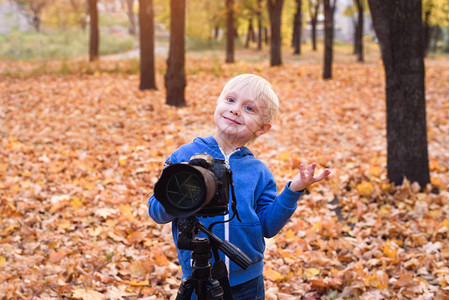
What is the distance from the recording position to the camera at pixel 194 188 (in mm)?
1488

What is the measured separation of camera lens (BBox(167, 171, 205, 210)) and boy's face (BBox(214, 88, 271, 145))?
49 cm

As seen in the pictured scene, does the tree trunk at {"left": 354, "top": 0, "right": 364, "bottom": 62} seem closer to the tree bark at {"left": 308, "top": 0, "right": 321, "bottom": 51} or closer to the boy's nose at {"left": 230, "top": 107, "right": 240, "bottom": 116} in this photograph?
the tree bark at {"left": 308, "top": 0, "right": 321, "bottom": 51}

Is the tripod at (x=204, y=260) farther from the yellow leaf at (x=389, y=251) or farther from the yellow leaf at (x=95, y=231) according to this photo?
the yellow leaf at (x=95, y=231)

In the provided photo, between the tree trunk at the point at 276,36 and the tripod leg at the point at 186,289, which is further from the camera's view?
the tree trunk at the point at 276,36

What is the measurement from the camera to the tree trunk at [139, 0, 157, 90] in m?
12.3

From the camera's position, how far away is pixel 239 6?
22422mm

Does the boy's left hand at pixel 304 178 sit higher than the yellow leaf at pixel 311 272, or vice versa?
the boy's left hand at pixel 304 178

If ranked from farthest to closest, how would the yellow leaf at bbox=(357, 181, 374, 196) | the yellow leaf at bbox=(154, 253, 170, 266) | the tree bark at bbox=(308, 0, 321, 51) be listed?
the tree bark at bbox=(308, 0, 321, 51)
the yellow leaf at bbox=(357, 181, 374, 196)
the yellow leaf at bbox=(154, 253, 170, 266)

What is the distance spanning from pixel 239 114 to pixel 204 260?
677 millimetres

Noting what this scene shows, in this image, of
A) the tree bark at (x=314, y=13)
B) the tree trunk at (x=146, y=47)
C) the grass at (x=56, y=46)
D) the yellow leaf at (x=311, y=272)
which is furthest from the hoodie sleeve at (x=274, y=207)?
the tree bark at (x=314, y=13)

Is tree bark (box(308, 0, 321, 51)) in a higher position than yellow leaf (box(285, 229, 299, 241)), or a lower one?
higher

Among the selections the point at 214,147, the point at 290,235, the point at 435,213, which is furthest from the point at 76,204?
the point at 435,213

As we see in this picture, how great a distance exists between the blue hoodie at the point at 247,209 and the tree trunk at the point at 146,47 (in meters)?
10.7

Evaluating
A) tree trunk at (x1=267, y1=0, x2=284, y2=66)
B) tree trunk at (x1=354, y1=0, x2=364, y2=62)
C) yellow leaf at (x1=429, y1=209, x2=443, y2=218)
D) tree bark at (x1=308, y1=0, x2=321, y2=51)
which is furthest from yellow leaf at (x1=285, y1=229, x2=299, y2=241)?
tree bark at (x1=308, y1=0, x2=321, y2=51)
